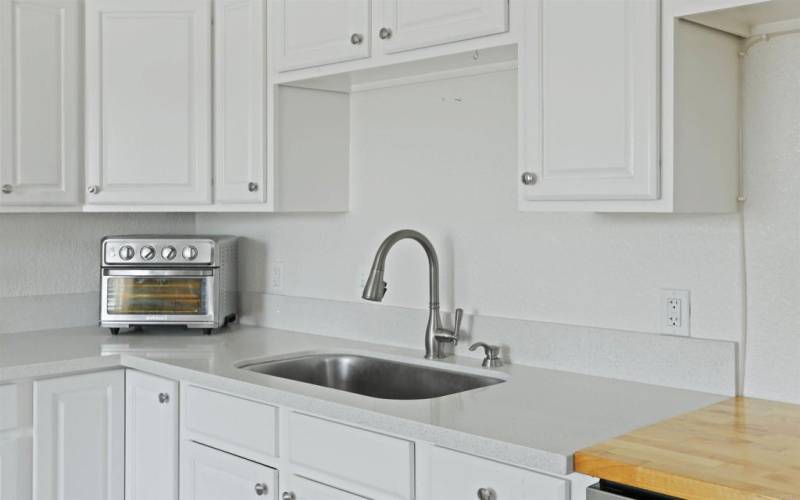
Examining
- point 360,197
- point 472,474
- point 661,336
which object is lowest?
point 472,474

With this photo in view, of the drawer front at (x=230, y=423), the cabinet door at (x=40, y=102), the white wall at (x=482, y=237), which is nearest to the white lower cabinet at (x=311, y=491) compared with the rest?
the drawer front at (x=230, y=423)

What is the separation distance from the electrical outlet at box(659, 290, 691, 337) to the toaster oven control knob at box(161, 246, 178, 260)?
1.70 m

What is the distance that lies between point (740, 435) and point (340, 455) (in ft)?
2.93

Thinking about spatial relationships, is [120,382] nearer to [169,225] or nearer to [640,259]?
[169,225]

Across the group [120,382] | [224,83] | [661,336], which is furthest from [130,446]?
[661,336]

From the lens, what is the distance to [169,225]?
3617 millimetres

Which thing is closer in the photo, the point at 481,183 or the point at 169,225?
the point at 481,183

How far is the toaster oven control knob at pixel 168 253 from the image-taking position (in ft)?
10.1

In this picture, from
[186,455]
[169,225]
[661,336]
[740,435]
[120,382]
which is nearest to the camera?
[740,435]

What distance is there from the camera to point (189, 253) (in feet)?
10.1

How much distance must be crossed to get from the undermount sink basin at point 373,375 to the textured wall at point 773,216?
690 mm

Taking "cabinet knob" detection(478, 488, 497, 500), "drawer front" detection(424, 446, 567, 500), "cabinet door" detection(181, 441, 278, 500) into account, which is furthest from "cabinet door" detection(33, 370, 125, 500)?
"cabinet knob" detection(478, 488, 497, 500)

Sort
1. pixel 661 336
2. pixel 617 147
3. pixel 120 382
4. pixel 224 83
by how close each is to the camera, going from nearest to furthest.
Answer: pixel 617 147 < pixel 661 336 < pixel 120 382 < pixel 224 83

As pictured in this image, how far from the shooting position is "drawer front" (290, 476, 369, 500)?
2.06m
